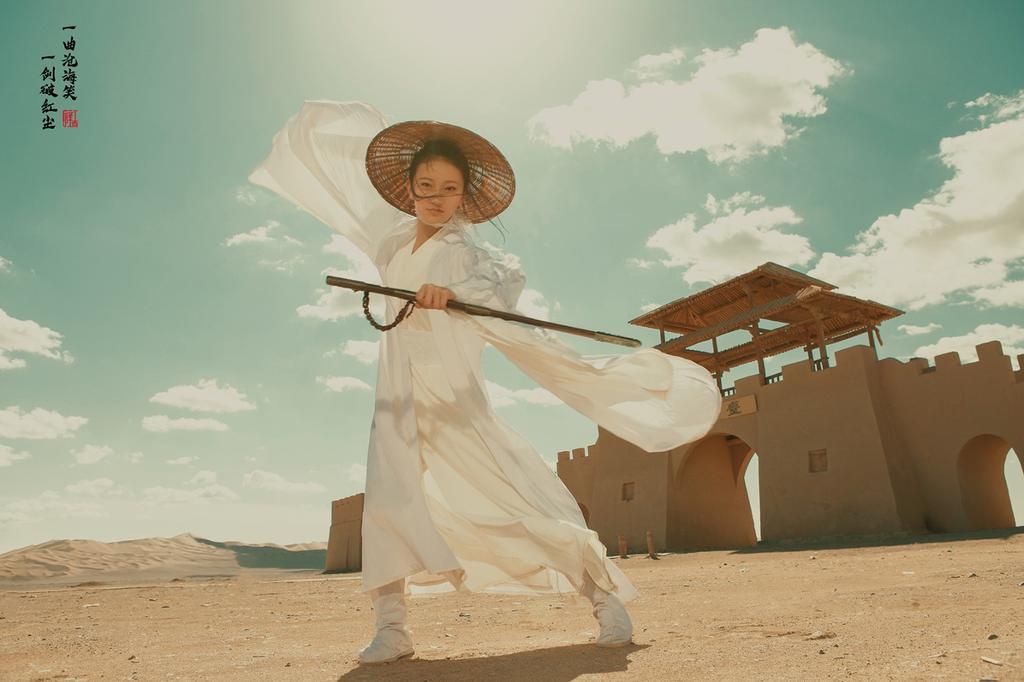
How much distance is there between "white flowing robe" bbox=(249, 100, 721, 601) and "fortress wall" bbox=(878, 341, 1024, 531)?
11.8 meters

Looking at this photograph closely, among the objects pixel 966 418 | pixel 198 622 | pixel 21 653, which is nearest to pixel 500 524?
pixel 21 653

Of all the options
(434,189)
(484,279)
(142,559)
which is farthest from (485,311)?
(142,559)

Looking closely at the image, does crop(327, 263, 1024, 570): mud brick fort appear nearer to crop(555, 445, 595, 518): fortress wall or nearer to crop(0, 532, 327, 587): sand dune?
crop(555, 445, 595, 518): fortress wall

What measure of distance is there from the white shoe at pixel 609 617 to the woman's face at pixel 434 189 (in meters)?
1.90

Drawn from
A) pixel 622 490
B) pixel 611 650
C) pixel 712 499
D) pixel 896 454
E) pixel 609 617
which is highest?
pixel 896 454

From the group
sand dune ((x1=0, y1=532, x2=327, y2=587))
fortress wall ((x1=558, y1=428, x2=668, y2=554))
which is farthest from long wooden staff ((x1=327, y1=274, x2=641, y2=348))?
sand dune ((x1=0, y1=532, x2=327, y2=587))

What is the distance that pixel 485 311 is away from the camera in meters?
3.14

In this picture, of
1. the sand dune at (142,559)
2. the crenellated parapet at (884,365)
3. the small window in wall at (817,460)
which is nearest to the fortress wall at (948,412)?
the crenellated parapet at (884,365)

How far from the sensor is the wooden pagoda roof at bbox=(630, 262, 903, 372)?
14.5 meters

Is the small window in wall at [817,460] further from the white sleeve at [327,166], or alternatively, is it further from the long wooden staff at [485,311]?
the white sleeve at [327,166]

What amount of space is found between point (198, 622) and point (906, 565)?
5.94m

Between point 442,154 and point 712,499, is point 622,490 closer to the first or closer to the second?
point 712,499

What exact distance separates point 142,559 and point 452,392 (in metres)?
37.0

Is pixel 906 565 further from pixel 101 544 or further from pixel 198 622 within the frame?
pixel 101 544
